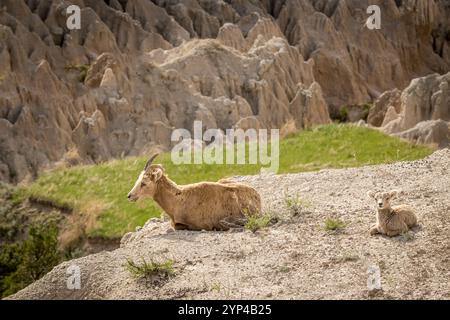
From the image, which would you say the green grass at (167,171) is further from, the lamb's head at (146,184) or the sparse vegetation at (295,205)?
the sparse vegetation at (295,205)

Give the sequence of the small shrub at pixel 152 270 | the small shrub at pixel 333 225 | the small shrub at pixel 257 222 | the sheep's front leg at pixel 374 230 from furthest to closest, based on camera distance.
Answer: the small shrub at pixel 257 222 → the small shrub at pixel 333 225 → the sheep's front leg at pixel 374 230 → the small shrub at pixel 152 270

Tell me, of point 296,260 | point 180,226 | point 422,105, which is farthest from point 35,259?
point 422,105

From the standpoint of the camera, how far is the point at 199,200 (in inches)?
423

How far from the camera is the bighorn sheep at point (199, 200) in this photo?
421 inches

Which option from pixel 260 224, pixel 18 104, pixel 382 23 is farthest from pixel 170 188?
pixel 382 23

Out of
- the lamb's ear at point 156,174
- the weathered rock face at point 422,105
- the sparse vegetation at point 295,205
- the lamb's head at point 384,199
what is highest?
the lamb's ear at point 156,174

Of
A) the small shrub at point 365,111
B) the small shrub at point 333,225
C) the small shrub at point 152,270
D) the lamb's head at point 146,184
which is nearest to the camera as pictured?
the small shrub at point 152,270

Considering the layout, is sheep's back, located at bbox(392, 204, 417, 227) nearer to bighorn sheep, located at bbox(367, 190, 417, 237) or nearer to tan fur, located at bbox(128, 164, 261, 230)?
bighorn sheep, located at bbox(367, 190, 417, 237)

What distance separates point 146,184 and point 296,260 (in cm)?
266

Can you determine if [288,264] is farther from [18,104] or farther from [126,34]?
[126,34]

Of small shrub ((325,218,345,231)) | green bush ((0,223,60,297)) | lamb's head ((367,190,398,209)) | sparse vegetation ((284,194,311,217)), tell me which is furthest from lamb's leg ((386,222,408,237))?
green bush ((0,223,60,297))

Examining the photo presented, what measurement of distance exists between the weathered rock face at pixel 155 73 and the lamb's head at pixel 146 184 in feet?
30.0

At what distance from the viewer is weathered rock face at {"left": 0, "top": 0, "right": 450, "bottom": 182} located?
4175cm

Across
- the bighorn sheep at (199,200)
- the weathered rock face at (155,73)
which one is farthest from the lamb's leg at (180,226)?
the weathered rock face at (155,73)
